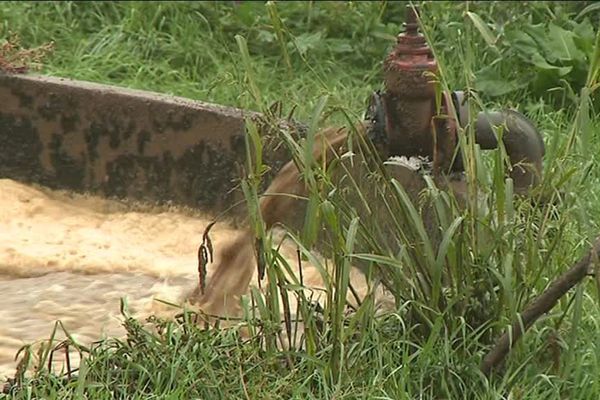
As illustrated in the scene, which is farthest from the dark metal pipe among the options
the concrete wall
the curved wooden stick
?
the concrete wall

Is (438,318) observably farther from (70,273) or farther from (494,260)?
(70,273)

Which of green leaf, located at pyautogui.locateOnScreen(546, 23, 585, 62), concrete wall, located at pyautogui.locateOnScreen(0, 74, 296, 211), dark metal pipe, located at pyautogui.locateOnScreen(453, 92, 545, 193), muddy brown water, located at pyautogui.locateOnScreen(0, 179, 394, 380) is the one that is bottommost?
muddy brown water, located at pyautogui.locateOnScreen(0, 179, 394, 380)

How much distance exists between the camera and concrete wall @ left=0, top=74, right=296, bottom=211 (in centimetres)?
473

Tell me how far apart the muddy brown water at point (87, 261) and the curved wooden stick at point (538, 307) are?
1075 millimetres

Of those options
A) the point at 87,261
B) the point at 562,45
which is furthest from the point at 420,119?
the point at 562,45

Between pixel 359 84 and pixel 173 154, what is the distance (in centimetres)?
117

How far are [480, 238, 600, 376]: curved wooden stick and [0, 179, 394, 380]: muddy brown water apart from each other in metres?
1.07

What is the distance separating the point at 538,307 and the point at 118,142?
2.12 m

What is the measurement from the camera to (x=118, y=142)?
15.9ft

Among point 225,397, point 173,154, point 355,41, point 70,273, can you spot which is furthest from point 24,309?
point 355,41

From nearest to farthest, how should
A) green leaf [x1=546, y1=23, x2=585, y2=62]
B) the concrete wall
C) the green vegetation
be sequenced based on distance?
the green vegetation
the concrete wall
green leaf [x1=546, y1=23, x2=585, y2=62]

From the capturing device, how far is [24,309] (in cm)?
417

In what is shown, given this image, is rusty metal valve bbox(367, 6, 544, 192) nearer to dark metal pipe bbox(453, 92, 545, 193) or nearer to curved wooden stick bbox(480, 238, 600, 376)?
dark metal pipe bbox(453, 92, 545, 193)

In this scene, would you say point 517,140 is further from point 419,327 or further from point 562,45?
point 562,45
